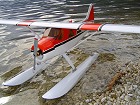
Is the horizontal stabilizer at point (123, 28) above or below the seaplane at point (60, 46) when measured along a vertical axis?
above

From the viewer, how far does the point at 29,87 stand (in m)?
9.41

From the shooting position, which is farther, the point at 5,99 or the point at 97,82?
the point at 97,82

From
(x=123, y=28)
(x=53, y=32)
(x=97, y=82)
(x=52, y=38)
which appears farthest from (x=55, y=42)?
(x=123, y=28)

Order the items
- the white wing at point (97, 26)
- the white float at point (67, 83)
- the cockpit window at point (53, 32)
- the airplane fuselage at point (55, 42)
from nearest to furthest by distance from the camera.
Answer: the white wing at point (97, 26) → the white float at point (67, 83) → the airplane fuselage at point (55, 42) → the cockpit window at point (53, 32)

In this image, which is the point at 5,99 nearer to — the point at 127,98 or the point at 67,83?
the point at 67,83

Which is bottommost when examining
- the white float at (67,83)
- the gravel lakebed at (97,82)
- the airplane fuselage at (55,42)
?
the gravel lakebed at (97,82)

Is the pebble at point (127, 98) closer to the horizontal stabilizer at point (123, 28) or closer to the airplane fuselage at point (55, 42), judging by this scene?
the horizontal stabilizer at point (123, 28)

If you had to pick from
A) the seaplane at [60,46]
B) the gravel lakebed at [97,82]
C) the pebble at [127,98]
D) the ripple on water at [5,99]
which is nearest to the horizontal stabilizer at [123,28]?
the seaplane at [60,46]

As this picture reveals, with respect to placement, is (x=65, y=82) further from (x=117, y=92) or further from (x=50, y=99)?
(x=117, y=92)

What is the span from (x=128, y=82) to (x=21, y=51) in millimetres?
7876

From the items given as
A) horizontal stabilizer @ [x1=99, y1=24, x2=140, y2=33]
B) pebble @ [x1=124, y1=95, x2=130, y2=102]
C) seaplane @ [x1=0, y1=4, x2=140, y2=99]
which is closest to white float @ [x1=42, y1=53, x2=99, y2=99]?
seaplane @ [x1=0, y1=4, x2=140, y2=99]

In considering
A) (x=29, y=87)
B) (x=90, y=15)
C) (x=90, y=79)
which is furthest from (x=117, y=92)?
(x=90, y=15)

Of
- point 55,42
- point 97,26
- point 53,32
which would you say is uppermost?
point 97,26

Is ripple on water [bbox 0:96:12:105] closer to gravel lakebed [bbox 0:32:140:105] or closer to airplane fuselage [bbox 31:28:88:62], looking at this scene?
gravel lakebed [bbox 0:32:140:105]
